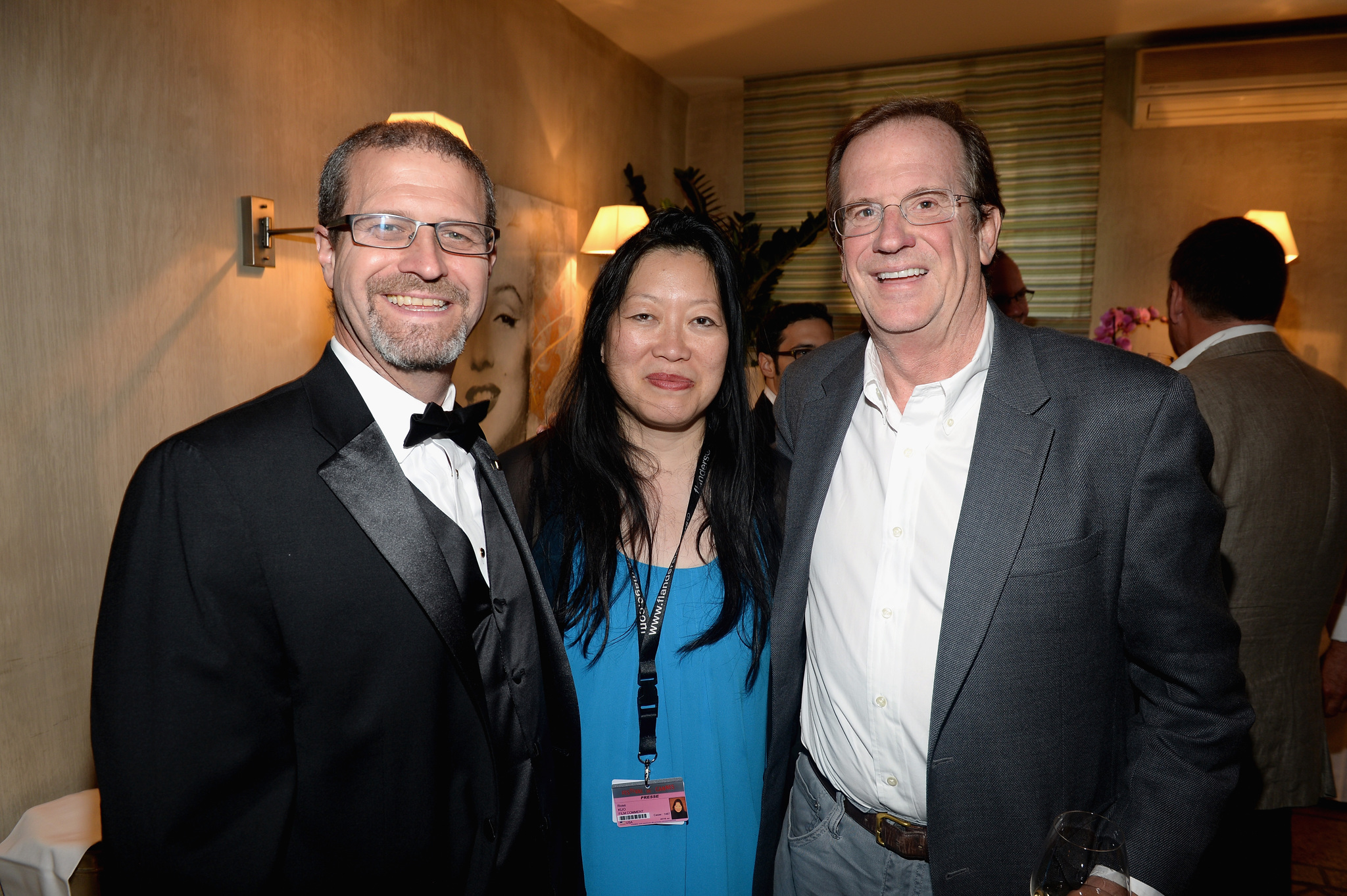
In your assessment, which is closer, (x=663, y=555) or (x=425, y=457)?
(x=425, y=457)

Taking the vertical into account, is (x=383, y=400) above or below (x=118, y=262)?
below

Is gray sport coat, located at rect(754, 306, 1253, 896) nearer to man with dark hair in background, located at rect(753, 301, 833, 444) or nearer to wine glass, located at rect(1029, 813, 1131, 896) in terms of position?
wine glass, located at rect(1029, 813, 1131, 896)

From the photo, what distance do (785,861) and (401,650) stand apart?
100cm

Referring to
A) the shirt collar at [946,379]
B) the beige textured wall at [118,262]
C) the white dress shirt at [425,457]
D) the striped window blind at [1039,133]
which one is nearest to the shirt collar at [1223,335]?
the shirt collar at [946,379]

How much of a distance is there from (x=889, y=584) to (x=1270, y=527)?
5.67 feet

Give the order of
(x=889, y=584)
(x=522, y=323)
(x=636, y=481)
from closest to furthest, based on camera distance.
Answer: (x=889, y=584) < (x=636, y=481) < (x=522, y=323)

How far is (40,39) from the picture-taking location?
2066mm

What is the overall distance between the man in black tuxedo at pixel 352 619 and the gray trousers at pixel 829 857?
497mm

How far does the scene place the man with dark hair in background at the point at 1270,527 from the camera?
2488 mm

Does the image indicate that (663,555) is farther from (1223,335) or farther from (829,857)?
(1223,335)

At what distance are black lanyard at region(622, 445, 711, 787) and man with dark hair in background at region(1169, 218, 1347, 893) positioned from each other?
1.82 metres

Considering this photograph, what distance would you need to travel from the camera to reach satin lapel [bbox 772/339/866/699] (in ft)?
5.57

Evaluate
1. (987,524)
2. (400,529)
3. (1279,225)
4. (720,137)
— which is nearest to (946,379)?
(987,524)

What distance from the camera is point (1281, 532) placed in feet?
8.15
